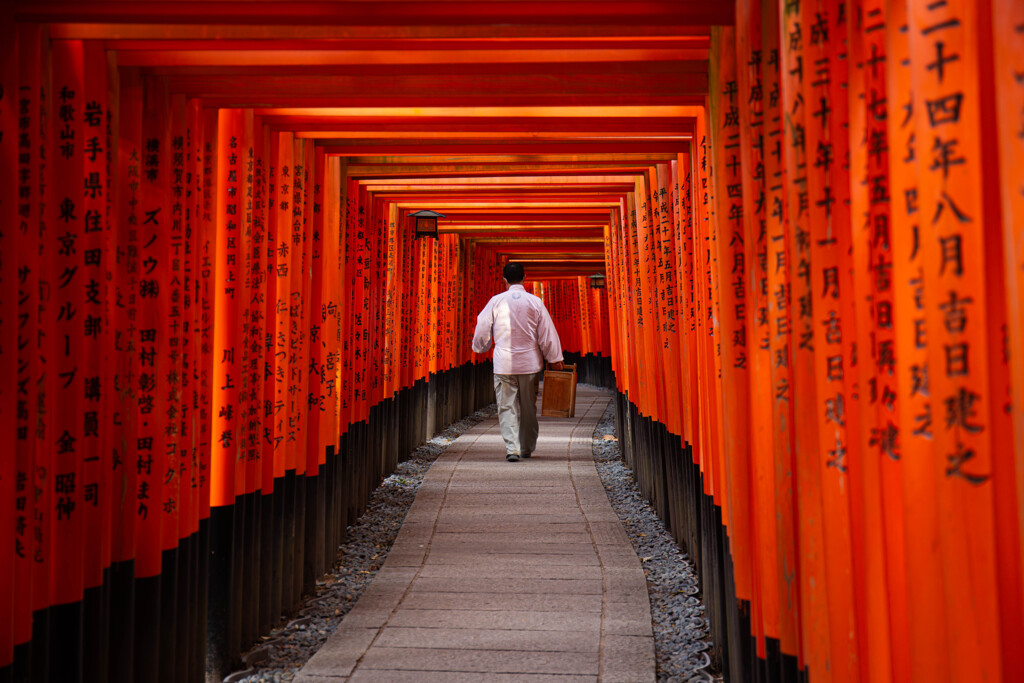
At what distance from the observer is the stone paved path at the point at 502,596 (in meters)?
3.92

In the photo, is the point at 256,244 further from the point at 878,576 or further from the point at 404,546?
→ the point at 878,576

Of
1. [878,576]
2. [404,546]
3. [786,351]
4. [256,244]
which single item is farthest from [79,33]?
[404,546]

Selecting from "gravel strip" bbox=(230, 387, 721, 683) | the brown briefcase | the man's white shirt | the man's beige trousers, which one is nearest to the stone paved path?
"gravel strip" bbox=(230, 387, 721, 683)

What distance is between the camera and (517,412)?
30.1 feet

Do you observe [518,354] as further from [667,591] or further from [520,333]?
[667,591]

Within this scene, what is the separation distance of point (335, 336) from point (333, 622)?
5.98ft

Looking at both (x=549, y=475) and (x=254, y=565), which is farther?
(x=549, y=475)

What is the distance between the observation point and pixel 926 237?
55.5 inches

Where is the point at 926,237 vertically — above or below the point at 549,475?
above

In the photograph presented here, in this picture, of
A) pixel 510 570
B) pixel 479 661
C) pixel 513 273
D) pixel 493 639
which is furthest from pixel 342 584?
pixel 513 273

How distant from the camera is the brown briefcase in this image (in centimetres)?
1317

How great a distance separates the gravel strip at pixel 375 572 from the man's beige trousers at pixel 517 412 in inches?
36.0

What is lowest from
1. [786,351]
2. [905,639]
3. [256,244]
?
[905,639]

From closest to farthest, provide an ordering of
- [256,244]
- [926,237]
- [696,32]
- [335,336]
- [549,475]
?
[926,237]
[696,32]
[256,244]
[335,336]
[549,475]
